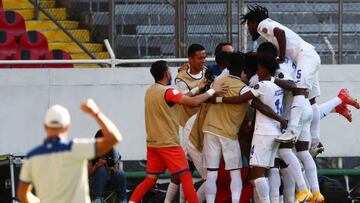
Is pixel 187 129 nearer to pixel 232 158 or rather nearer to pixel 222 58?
pixel 232 158

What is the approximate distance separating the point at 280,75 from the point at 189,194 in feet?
5.46

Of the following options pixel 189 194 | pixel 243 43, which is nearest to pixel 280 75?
pixel 189 194

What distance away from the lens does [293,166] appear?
13.7 metres

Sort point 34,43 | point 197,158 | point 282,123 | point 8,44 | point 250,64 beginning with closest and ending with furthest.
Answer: point 282,123
point 250,64
point 197,158
point 8,44
point 34,43

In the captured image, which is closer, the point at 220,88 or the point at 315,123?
the point at 220,88

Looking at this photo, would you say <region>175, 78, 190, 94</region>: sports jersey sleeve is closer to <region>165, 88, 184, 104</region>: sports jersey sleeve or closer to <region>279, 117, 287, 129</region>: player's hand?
<region>165, 88, 184, 104</region>: sports jersey sleeve

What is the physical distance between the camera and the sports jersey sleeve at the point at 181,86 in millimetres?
14484

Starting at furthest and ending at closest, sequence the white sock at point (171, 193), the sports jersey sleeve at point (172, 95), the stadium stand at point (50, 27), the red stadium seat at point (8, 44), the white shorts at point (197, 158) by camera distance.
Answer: the stadium stand at point (50, 27) → the red stadium seat at point (8, 44) → the white sock at point (171, 193) → the white shorts at point (197, 158) → the sports jersey sleeve at point (172, 95)

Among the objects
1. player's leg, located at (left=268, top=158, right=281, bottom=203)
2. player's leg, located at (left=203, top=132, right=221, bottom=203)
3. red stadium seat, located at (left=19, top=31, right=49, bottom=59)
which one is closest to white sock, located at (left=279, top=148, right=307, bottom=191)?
player's leg, located at (left=268, top=158, right=281, bottom=203)

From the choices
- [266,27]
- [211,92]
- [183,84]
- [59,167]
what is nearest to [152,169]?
[183,84]

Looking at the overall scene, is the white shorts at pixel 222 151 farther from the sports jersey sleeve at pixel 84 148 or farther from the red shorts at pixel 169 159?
the sports jersey sleeve at pixel 84 148

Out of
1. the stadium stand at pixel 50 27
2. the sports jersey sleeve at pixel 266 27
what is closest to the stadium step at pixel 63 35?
the stadium stand at pixel 50 27

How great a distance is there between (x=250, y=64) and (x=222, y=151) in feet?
3.42

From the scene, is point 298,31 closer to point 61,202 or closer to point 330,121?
point 330,121
